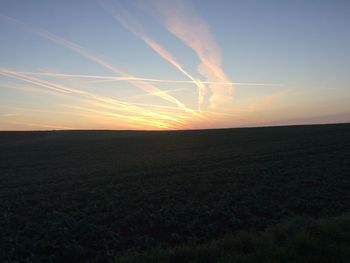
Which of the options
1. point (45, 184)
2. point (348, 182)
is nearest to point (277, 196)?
point (348, 182)

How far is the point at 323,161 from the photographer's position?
22438mm

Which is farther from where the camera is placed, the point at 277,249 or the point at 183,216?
the point at 183,216

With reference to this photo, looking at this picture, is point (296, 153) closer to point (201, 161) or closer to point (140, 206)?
point (201, 161)

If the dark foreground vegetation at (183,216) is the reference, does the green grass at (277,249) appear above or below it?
above

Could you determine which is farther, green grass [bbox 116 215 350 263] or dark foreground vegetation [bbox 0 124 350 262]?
dark foreground vegetation [bbox 0 124 350 262]

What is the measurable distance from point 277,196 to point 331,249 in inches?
274

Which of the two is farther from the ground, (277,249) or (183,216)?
(277,249)

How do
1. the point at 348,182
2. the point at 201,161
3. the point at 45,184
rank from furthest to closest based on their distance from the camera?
the point at 201,161 < the point at 45,184 < the point at 348,182

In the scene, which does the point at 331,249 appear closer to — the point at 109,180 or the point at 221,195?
the point at 221,195

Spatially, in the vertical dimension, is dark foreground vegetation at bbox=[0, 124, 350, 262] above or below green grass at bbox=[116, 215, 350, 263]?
below

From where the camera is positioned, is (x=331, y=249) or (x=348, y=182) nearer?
(x=331, y=249)

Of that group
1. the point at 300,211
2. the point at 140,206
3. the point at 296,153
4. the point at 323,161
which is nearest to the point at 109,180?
the point at 140,206

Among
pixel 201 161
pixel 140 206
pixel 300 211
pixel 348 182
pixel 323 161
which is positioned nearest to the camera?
pixel 300 211

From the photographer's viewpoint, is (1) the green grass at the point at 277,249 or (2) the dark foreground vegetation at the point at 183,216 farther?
(2) the dark foreground vegetation at the point at 183,216
